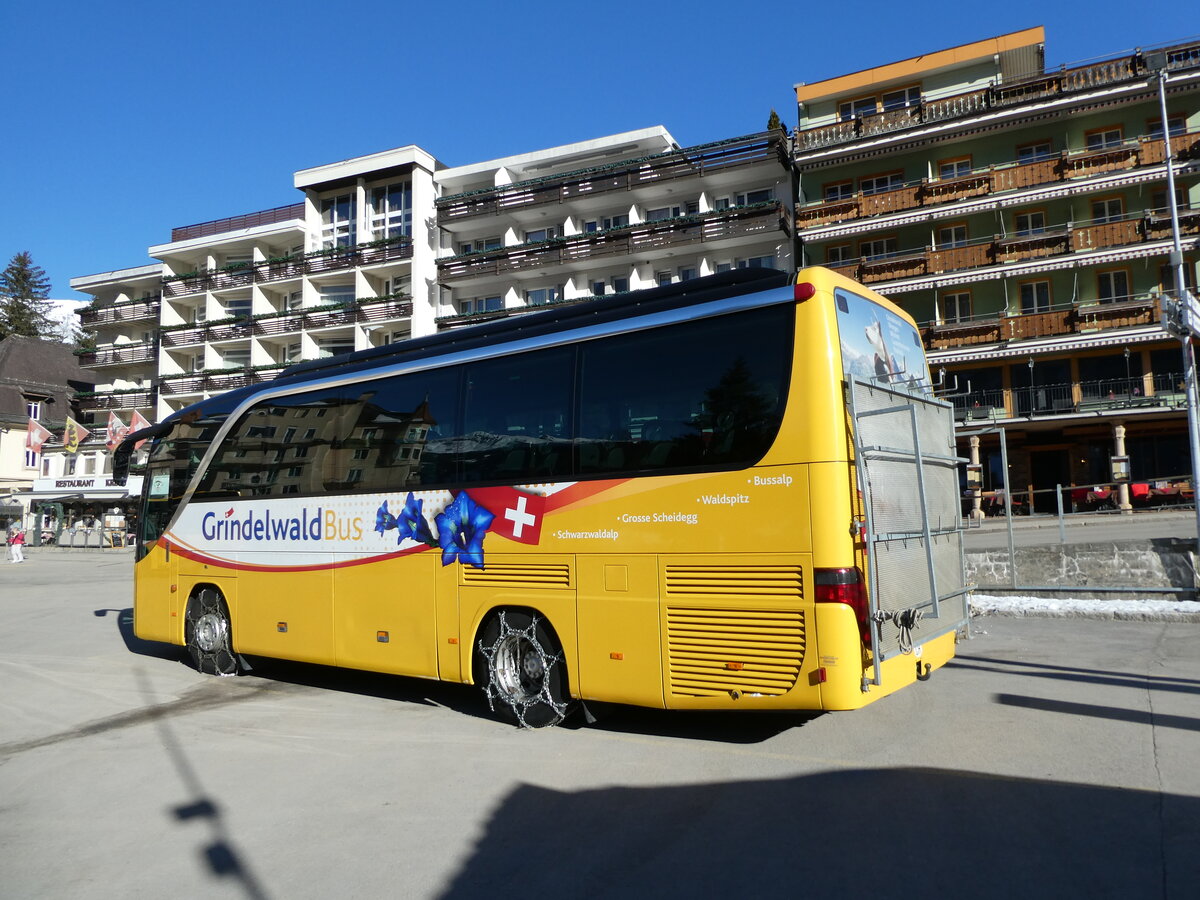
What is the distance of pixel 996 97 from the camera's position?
3494 centimetres

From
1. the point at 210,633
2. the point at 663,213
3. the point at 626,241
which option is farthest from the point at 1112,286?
the point at 210,633

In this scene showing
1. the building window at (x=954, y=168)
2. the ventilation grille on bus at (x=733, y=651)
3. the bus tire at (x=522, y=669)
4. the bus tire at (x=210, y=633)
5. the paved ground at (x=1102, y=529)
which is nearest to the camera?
the ventilation grille on bus at (x=733, y=651)

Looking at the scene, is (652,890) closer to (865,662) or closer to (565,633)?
(865,662)

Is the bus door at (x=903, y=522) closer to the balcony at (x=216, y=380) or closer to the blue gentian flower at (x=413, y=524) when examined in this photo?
the blue gentian flower at (x=413, y=524)

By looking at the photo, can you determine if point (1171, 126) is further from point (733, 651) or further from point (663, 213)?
point (733, 651)

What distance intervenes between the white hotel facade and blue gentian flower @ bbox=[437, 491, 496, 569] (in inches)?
1248

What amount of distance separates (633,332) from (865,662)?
2960 millimetres

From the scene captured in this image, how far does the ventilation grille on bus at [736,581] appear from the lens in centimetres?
574

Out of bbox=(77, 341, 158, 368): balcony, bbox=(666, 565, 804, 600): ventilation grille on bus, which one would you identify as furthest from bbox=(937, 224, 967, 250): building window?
bbox=(77, 341, 158, 368): balcony

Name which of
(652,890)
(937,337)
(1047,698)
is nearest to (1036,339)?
(937,337)

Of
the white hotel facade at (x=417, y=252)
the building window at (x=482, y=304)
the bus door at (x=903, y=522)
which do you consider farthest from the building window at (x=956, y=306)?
the bus door at (x=903, y=522)

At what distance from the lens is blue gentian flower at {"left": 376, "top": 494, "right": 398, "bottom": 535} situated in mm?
8297

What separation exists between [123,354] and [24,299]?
4830 centimetres

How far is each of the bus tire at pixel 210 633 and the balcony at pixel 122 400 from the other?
50.2 metres
